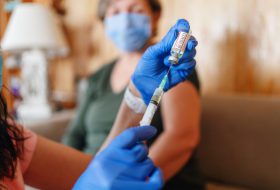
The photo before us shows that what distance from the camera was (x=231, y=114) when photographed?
1297mm

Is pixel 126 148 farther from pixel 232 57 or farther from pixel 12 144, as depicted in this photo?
pixel 232 57

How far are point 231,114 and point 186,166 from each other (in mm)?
336

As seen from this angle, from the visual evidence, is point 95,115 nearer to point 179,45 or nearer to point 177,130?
point 177,130

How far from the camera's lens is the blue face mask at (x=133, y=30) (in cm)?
112

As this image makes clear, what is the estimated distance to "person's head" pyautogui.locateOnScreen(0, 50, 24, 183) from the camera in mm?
642

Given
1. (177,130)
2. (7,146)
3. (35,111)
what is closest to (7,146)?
(7,146)

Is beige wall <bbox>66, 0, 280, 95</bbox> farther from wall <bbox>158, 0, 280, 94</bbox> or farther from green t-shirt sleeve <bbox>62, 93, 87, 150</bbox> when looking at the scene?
green t-shirt sleeve <bbox>62, 93, 87, 150</bbox>

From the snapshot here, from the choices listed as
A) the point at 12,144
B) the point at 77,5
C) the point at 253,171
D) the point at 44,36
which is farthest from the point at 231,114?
the point at 77,5

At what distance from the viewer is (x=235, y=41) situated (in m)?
1.44

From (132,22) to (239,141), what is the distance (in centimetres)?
65

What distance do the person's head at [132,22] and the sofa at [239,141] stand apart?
44 cm

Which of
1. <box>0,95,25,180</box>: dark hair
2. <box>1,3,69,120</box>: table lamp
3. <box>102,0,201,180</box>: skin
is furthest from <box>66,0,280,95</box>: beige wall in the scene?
<box>0,95,25,180</box>: dark hair

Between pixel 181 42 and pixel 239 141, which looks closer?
pixel 181 42

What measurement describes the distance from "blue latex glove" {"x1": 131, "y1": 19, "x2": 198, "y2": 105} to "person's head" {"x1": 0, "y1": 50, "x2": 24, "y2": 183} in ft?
0.96
